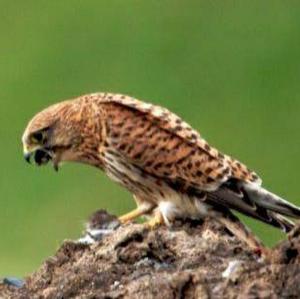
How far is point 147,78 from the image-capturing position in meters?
24.6

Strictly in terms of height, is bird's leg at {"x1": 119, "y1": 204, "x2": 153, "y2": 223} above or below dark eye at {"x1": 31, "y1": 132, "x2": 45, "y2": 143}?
below

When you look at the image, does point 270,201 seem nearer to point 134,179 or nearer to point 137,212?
point 137,212

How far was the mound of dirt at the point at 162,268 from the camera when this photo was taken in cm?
998

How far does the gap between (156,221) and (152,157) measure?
3.47ft

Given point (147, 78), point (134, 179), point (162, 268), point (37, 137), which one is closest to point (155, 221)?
point (134, 179)

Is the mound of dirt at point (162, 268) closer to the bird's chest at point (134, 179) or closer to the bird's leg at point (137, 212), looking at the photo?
the bird's leg at point (137, 212)

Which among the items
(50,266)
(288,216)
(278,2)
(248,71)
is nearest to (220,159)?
(288,216)

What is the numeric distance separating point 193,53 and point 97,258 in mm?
14868

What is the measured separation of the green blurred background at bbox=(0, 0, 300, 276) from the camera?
71.9 feet

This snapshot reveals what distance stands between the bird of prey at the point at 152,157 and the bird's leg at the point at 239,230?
1 centimetres

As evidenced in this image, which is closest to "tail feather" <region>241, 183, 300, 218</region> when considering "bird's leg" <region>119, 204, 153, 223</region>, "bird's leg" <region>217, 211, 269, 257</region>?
"bird's leg" <region>217, 211, 269, 257</region>

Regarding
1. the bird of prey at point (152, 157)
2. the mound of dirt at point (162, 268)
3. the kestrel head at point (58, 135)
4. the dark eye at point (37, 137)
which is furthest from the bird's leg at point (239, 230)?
the dark eye at point (37, 137)

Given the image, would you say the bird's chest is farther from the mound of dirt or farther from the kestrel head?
the mound of dirt

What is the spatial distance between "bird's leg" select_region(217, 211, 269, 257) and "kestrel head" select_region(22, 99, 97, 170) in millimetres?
1256
